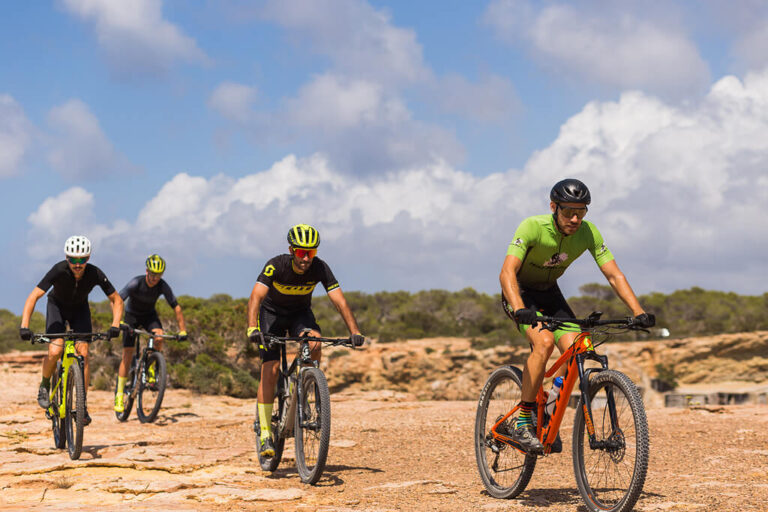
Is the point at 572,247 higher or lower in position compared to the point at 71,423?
higher

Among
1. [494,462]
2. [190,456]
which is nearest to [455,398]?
[190,456]

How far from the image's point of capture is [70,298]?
923cm

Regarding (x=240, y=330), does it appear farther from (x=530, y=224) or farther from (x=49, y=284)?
(x=530, y=224)

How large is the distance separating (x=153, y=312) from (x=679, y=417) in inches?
333

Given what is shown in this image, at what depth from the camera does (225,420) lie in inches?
488

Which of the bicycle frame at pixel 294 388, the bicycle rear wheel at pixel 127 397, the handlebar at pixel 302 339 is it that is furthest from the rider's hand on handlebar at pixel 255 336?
the bicycle rear wheel at pixel 127 397

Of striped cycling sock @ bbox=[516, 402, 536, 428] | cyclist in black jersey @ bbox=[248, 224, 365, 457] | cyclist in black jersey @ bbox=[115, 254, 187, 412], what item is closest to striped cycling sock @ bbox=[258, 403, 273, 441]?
cyclist in black jersey @ bbox=[248, 224, 365, 457]

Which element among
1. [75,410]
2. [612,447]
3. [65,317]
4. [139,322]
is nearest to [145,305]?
[139,322]

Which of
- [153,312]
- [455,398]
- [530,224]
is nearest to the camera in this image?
[530,224]

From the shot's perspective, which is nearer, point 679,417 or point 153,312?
point 679,417

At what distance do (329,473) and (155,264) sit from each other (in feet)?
18.4

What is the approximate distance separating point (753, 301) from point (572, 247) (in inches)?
1755

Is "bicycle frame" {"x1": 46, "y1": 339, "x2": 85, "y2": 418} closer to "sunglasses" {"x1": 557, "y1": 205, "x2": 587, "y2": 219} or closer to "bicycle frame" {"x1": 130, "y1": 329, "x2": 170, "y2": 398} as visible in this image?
"bicycle frame" {"x1": 130, "y1": 329, "x2": 170, "y2": 398}

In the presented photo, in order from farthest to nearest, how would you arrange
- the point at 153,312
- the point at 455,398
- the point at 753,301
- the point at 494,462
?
the point at 753,301 → the point at 455,398 → the point at 153,312 → the point at 494,462
